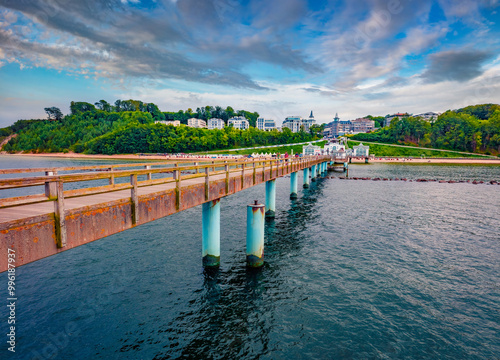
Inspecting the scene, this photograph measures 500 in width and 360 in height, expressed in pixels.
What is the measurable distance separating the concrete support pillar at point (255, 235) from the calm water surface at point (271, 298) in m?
0.78

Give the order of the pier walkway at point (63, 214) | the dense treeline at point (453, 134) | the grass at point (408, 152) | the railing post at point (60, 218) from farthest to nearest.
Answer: the dense treeline at point (453, 134), the grass at point (408, 152), the railing post at point (60, 218), the pier walkway at point (63, 214)

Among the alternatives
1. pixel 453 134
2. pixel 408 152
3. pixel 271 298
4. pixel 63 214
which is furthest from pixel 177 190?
pixel 453 134

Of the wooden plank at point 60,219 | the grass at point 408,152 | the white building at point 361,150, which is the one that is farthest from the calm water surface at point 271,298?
the grass at point 408,152

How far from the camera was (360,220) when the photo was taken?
3081cm

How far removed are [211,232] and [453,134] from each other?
20002 cm

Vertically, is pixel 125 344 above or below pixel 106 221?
below

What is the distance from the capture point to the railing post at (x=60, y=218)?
22.4 feet

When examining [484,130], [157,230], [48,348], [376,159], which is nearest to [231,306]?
[48,348]

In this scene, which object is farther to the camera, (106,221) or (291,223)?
(291,223)

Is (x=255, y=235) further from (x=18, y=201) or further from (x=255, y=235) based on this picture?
(x=18, y=201)

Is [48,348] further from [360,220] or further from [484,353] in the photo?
[360,220]

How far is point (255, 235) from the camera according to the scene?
17734 mm

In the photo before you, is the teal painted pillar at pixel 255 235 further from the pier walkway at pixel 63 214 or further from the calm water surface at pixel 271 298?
the pier walkway at pixel 63 214

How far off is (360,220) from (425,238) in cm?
686
